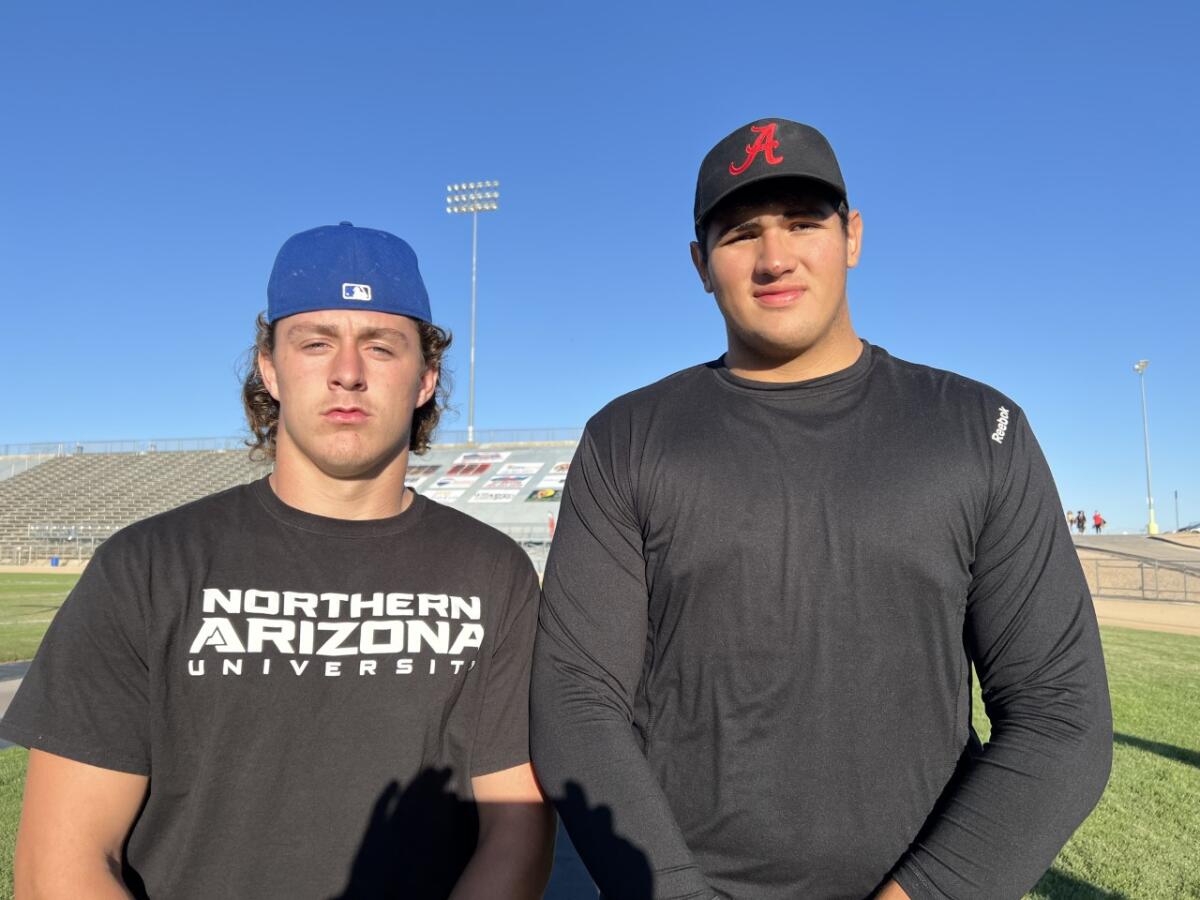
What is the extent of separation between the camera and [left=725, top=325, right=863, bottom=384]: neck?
197 cm

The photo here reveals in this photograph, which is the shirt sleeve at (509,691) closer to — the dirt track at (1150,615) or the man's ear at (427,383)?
the man's ear at (427,383)

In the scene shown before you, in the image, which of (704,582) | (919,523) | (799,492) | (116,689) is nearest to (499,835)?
(704,582)

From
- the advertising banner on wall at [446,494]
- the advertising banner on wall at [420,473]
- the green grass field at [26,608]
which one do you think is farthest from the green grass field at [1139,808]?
the advertising banner on wall at [420,473]

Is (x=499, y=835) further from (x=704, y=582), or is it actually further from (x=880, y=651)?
(x=880, y=651)

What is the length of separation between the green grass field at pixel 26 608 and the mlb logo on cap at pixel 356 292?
10.4 m

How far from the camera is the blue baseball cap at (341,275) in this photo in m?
2.07

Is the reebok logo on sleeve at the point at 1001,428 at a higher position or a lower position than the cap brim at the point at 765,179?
lower

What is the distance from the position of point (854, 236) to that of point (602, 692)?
47.1 inches

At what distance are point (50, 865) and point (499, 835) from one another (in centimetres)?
87

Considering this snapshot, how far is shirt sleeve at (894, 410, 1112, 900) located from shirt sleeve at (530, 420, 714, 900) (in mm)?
491

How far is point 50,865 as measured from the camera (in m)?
1.70

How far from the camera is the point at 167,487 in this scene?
4169 cm

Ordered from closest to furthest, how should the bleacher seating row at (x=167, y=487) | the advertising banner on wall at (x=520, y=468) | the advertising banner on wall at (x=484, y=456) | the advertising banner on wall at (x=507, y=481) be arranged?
the bleacher seating row at (x=167, y=487) → the advertising banner on wall at (x=507, y=481) → the advertising banner on wall at (x=520, y=468) → the advertising banner on wall at (x=484, y=456)

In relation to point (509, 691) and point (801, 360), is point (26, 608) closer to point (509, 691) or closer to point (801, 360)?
point (509, 691)
